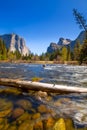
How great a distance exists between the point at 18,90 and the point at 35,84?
188cm

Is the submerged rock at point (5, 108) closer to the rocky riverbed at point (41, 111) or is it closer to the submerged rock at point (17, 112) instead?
the rocky riverbed at point (41, 111)

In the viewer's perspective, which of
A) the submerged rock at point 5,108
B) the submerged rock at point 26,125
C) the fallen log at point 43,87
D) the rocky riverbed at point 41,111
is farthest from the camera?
the fallen log at point 43,87

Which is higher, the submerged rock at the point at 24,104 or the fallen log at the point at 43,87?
the fallen log at the point at 43,87

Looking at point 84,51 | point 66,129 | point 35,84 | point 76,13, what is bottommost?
point 66,129

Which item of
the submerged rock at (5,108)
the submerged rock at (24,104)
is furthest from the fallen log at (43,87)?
the submerged rock at (5,108)

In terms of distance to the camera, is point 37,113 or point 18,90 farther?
point 18,90

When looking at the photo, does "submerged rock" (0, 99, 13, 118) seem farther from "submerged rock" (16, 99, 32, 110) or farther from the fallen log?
the fallen log

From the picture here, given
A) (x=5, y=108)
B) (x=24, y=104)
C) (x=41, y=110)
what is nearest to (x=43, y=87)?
(x=24, y=104)

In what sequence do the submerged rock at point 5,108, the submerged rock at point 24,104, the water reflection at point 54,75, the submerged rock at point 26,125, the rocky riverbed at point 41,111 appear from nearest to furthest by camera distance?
the submerged rock at point 26,125 → the rocky riverbed at point 41,111 → the submerged rock at point 5,108 → the submerged rock at point 24,104 → the water reflection at point 54,75

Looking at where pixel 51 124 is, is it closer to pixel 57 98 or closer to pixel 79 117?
pixel 79 117

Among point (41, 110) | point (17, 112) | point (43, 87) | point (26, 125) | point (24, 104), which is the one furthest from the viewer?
point (43, 87)

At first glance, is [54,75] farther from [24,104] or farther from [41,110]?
[41,110]

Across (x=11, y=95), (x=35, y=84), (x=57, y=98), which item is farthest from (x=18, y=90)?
(x=57, y=98)

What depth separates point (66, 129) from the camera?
20.3ft
